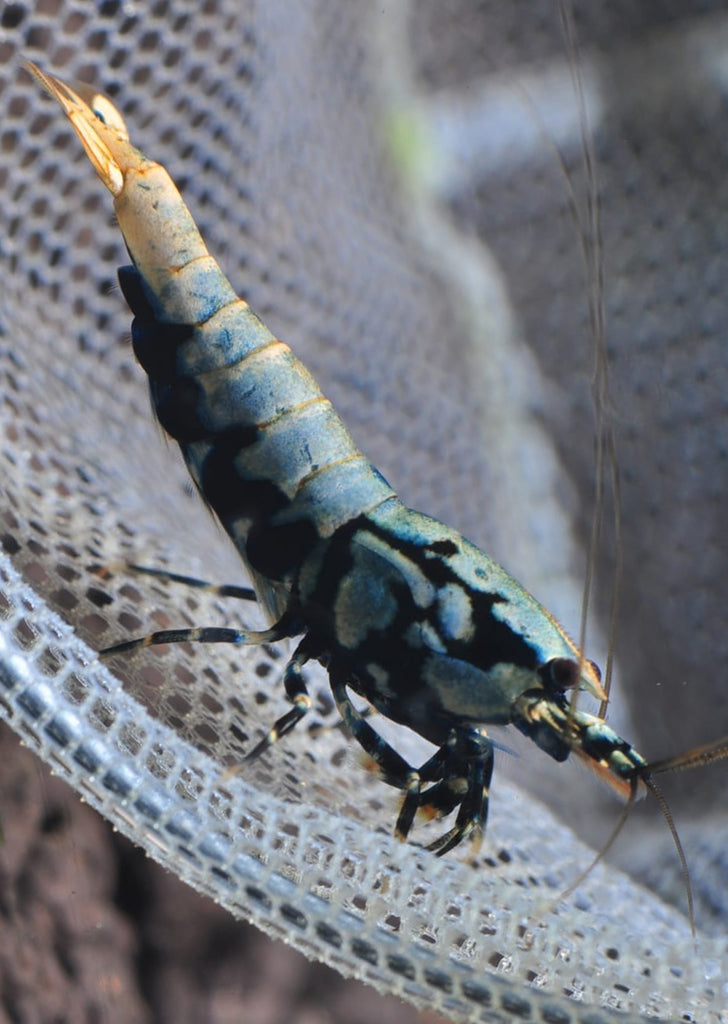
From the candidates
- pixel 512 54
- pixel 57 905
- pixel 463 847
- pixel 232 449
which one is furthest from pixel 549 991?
pixel 512 54

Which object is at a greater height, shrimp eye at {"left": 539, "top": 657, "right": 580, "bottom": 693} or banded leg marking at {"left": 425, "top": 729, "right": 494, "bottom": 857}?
shrimp eye at {"left": 539, "top": 657, "right": 580, "bottom": 693}

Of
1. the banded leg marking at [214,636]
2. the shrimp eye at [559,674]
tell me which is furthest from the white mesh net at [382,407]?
the shrimp eye at [559,674]

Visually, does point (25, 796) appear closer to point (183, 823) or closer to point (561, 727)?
point (183, 823)

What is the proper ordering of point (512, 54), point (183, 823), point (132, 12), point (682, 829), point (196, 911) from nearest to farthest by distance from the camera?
point (183, 823)
point (196, 911)
point (132, 12)
point (682, 829)
point (512, 54)

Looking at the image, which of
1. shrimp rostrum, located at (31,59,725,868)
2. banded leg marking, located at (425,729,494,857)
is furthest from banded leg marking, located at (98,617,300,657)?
banded leg marking, located at (425,729,494,857)

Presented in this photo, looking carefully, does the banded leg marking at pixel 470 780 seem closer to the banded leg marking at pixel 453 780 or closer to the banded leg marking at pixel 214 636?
the banded leg marking at pixel 453 780

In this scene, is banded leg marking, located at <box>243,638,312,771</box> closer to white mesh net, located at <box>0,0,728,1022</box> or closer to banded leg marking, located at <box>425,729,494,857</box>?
white mesh net, located at <box>0,0,728,1022</box>
